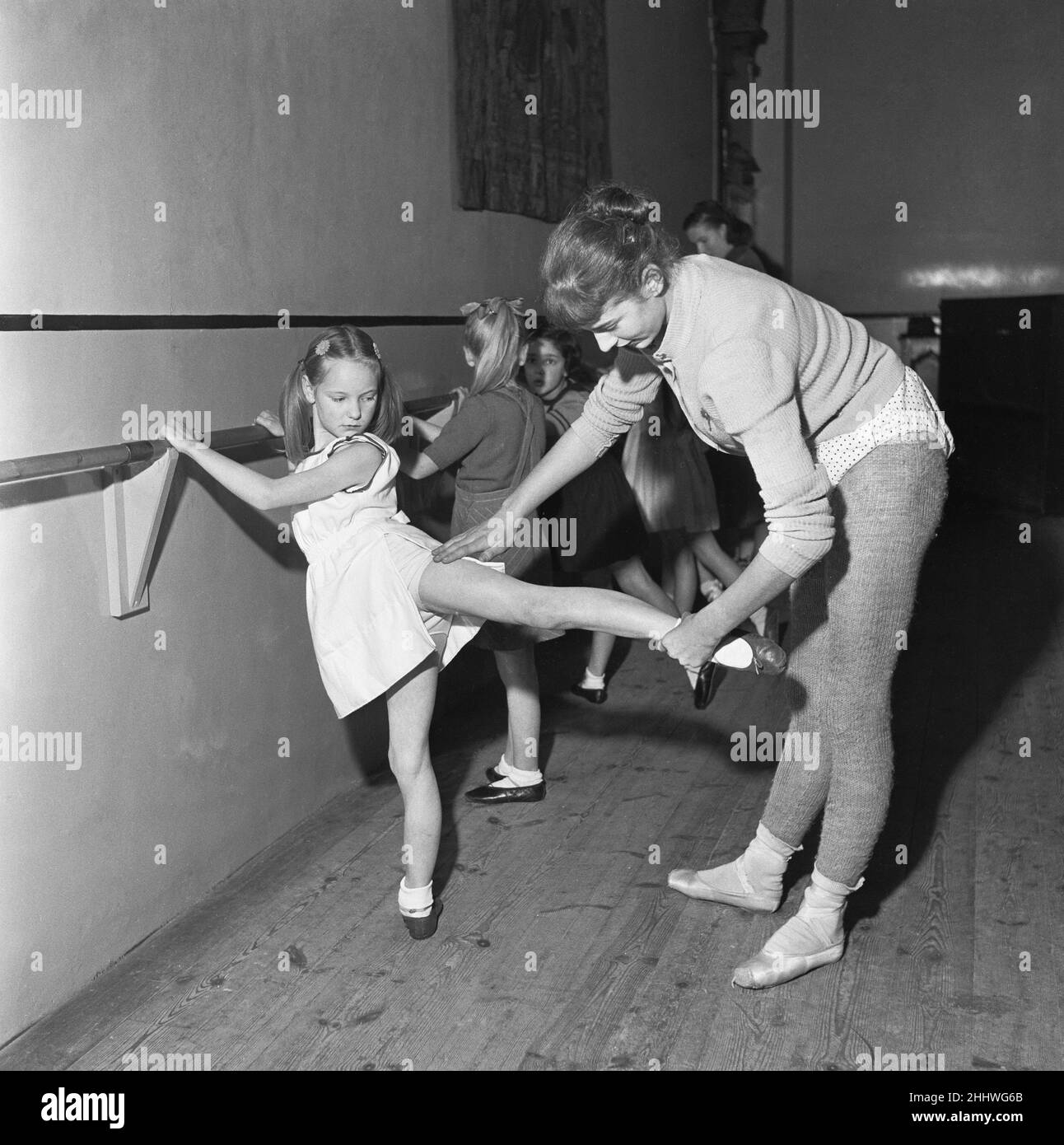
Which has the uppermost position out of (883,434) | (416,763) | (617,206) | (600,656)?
(617,206)

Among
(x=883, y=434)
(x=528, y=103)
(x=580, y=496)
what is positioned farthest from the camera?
(x=528, y=103)

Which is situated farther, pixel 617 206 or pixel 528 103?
pixel 528 103

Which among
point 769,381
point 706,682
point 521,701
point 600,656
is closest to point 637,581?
point 600,656

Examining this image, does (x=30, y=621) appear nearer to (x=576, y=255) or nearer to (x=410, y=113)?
(x=576, y=255)

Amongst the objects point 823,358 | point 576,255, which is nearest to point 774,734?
point 823,358

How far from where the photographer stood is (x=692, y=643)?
199cm

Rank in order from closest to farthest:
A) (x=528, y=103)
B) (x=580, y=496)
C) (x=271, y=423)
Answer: (x=271, y=423) → (x=580, y=496) → (x=528, y=103)

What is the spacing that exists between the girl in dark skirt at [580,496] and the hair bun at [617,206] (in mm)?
1702

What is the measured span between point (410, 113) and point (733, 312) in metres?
1.94

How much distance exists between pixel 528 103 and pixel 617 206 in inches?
109

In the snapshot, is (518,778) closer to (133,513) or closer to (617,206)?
(133,513)

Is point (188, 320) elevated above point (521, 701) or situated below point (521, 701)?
above

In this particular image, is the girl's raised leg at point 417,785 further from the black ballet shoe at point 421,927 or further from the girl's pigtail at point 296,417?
the girl's pigtail at point 296,417
